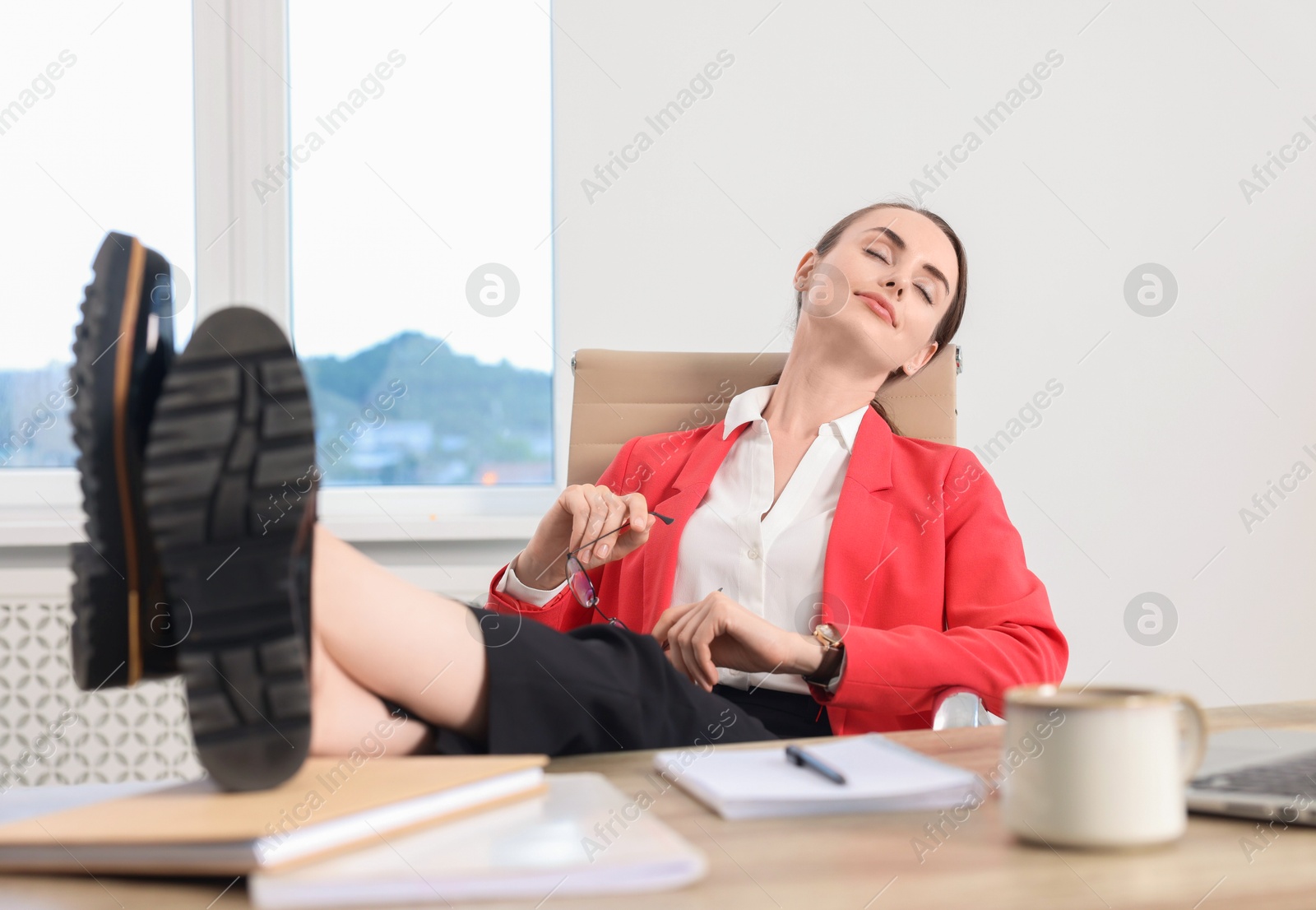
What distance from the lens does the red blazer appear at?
1.09m

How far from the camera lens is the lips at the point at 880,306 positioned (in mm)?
1478

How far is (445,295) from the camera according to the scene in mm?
2326

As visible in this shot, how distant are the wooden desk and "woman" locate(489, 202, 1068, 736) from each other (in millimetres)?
527

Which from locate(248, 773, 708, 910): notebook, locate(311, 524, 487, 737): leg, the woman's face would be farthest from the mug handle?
the woman's face

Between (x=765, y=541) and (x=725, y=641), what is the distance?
0.29 m

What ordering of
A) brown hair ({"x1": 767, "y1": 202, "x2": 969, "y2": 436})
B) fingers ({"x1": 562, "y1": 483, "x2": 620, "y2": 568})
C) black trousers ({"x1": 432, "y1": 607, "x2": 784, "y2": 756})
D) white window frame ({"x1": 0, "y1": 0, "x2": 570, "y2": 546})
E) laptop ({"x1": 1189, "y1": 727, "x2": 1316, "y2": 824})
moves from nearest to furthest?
laptop ({"x1": 1189, "y1": 727, "x2": 1316, "y2": 824})
black trousers ({"x1": 432, "y1": 607, "x2": 784, "y2": 756})
fingers ({"x1": 562, "y1": 483, "x2": 620, "y2": 568})
brown hair ({"x1": 767, "y1": 202, "x2": 969, "y2": 436})
white window frame ({"x1": 0, "y1": 0, "x2": 570, "y2": 546})

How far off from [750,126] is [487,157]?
63cm

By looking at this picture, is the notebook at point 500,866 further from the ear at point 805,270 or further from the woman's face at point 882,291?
the ear at point 805,270

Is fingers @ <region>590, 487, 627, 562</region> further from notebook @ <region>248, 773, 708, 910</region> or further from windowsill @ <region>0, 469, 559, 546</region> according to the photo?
windowsill @ <region>0, 469, 559, 546</region>

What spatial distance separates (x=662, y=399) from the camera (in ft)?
5.46

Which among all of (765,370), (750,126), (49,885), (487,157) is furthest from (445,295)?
(49,885)

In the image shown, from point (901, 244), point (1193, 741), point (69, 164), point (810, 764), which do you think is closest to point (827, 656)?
point (810, 764)

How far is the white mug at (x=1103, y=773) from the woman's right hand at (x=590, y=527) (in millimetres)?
706

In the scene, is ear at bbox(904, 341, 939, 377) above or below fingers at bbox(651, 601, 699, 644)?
above
